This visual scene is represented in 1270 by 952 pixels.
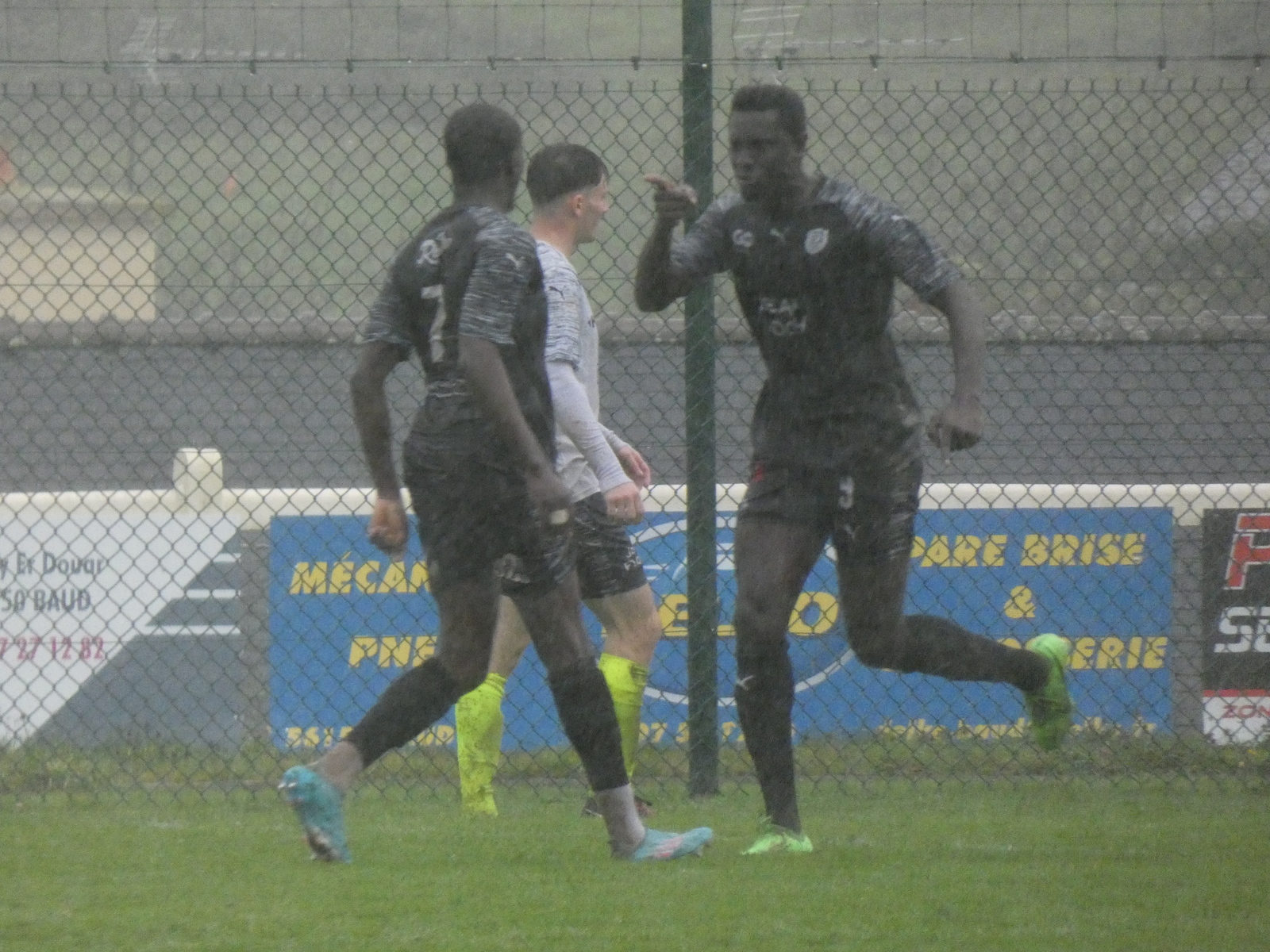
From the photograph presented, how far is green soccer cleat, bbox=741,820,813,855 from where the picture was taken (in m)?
4.62

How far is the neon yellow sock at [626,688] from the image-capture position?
5461mm

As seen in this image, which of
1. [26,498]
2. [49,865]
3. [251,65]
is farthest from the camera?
[26,498]

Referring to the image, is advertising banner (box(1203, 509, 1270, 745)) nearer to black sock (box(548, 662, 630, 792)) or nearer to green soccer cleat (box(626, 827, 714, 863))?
green soccer cleat (box(626, 827, 714, 863))

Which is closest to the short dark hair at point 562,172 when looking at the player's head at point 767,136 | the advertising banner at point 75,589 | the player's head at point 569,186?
the player's head at point 569,186

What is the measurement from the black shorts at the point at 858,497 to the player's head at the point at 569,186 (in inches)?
44.9

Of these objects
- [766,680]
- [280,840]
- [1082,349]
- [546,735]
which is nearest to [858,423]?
[766,680]

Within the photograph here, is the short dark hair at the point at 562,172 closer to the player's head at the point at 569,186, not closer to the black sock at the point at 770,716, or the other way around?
the player's head at the point at 569,186

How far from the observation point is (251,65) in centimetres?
581

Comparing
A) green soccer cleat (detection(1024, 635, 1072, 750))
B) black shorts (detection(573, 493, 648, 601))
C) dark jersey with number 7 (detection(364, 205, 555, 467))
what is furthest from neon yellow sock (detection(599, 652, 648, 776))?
dark jersey with number 7 (detection(364, 205, 555, 467))

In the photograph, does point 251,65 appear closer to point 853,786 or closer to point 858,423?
point 858,423

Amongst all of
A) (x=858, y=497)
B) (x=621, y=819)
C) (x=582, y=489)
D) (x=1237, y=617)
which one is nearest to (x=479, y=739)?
(x=582, y=489)

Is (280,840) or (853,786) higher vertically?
(280,840)

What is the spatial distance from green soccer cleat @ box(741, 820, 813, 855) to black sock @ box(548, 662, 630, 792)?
1.57ft

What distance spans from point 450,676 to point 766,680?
0.80m
